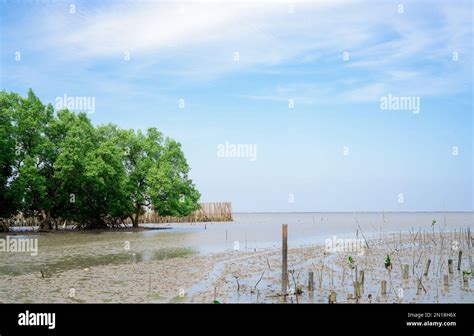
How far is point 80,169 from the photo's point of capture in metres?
40.0

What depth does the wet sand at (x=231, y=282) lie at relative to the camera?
13.9 metres

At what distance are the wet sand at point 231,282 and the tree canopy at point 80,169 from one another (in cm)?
1966

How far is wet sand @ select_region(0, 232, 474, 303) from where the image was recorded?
545 inches

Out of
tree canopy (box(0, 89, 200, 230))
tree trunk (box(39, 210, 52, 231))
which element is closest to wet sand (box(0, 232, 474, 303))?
tree canopy (box(0, 89, 200, 230))

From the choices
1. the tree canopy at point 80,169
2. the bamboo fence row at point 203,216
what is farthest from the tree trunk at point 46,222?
the bamboo fence row at point 203,216

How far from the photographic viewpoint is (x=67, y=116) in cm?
4097

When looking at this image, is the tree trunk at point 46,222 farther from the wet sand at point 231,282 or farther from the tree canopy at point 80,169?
the wet sand at point 231,282

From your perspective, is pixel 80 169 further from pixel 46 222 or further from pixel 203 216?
pixel 203 216

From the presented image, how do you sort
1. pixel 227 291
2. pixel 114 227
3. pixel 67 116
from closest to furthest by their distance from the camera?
pixel 227 291 < pixel 67 116 < pixel 114 227

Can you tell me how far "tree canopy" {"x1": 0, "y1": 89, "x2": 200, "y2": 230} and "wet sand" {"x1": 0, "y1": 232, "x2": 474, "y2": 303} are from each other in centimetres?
1966
